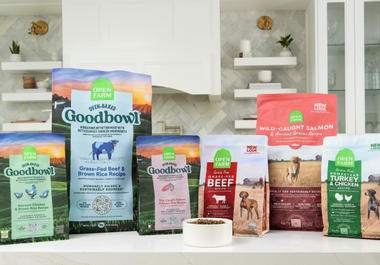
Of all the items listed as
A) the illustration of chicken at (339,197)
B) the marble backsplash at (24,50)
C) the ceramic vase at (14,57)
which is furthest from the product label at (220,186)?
the ceramic vase at (14,57)

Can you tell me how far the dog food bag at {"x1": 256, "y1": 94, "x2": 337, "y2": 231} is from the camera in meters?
0.72

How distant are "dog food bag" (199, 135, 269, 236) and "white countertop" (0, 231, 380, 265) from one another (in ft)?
0.27

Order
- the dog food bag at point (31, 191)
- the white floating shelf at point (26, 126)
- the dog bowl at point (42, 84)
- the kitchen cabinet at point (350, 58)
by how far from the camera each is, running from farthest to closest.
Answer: the dog bowl at point (42, 84) → the white floating shelf at point (26, 126) → the kitchen cabinet at point (350, 58) → the dog food bag at point (31, 191)

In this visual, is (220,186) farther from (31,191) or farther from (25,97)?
(25,97)

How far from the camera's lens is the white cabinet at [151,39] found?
2426 millimetres

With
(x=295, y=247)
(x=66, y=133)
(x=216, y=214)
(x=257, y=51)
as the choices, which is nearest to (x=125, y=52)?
(x=257, y=51)

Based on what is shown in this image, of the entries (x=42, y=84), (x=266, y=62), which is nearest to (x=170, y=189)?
(x=266, y=62)

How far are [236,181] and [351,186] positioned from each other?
23cm

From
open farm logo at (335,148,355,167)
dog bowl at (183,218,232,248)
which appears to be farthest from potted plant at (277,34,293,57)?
dog bowl at (183,218,232,248)

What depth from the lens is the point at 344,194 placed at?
0.66 metres

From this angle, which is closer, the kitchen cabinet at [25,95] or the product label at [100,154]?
the product label at [100,154]

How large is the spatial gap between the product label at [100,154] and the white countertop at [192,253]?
0.42 feet

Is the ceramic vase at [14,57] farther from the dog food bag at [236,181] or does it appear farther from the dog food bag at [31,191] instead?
the dog food bag at [236,181]

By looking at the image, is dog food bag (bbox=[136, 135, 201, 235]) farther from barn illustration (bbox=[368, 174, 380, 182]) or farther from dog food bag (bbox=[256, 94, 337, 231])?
barn illustration (bbox=[368, 174, 380, 182])
